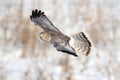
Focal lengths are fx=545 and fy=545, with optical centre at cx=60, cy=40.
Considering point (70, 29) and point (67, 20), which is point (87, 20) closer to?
point (70, 29)

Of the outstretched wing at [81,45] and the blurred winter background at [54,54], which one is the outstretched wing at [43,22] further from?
the blurred winter background at [54,54]

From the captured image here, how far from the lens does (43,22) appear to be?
1307 mm

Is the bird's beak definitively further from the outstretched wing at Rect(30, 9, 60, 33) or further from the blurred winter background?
the blurred winter background

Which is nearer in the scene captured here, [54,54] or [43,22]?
[43,22]

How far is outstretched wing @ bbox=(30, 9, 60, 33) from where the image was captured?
4.05 feet

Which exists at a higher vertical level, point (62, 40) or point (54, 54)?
point (54, 54)

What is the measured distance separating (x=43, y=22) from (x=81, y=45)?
0.40ft

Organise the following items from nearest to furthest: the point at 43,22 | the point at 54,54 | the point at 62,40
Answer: the point at 62,40 → the point at 43,22 → the point at 54,54

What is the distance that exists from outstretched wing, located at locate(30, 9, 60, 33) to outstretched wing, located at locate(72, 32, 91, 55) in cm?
6

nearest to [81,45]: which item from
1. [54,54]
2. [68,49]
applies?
[68,49]

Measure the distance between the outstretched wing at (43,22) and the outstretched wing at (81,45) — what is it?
59 mm

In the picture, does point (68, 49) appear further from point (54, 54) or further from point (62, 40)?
point (54, 54)

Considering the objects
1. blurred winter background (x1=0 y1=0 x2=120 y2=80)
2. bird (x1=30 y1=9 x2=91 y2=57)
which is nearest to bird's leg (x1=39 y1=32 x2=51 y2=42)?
bird (x1=30 y1=9 x2=91 y2=57)

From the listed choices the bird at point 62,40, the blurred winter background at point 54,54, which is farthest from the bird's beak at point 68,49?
the blurred winter background at point 54,54
